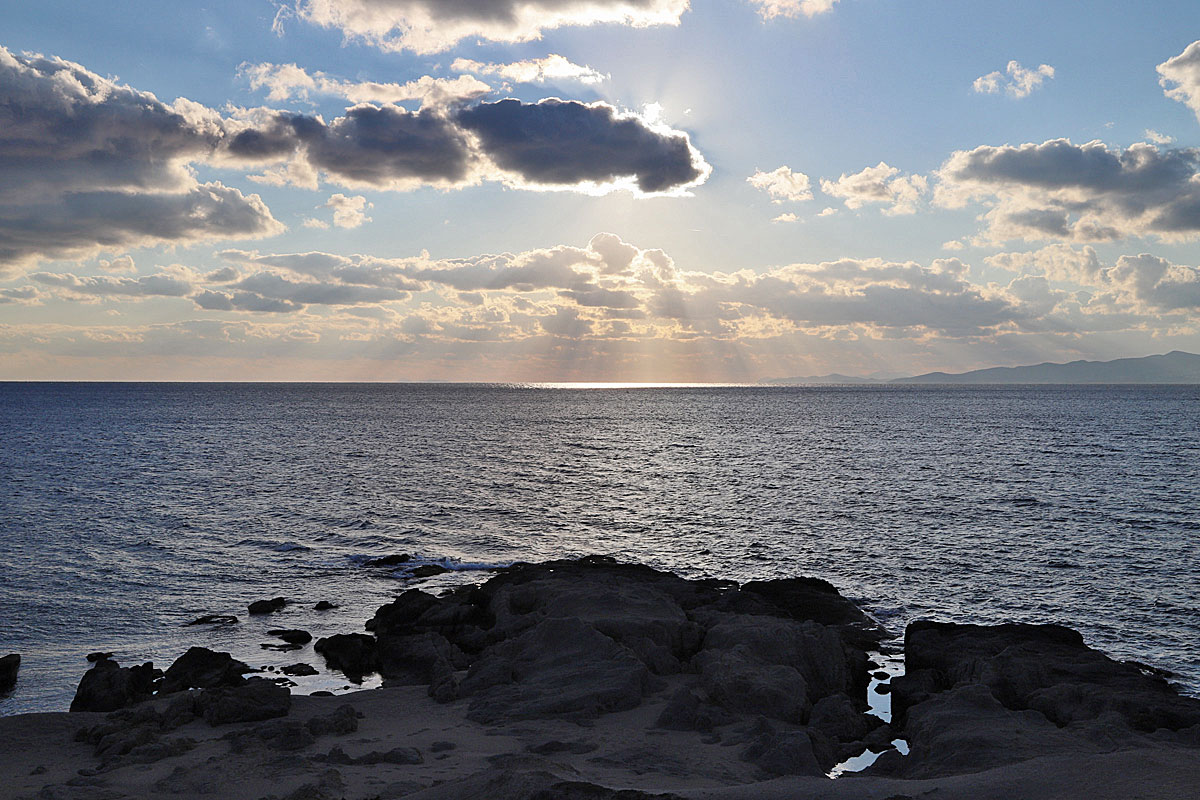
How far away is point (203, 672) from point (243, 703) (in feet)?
14.9

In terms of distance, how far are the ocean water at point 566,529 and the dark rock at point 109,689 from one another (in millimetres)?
1840

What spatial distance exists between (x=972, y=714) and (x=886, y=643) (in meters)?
9.89

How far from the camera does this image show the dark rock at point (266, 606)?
1255 inches

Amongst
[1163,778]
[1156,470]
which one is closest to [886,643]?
[1163,778]

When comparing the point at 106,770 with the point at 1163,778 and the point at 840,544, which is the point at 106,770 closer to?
the point at 1163,778

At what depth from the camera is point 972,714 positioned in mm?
18078

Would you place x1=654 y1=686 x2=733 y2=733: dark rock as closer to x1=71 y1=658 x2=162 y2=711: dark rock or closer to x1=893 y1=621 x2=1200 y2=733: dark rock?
x1=893 y1=621 x2=1200 y2=733: dark rock

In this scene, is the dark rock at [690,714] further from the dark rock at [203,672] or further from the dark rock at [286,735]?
the dark rock at [203,672]

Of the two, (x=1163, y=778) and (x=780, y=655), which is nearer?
(x=1163, y=778)

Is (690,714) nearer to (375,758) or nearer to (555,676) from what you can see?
(555,676)

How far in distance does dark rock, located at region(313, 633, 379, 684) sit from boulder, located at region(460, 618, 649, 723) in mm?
4759

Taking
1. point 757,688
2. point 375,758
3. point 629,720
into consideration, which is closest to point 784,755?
point 757,688

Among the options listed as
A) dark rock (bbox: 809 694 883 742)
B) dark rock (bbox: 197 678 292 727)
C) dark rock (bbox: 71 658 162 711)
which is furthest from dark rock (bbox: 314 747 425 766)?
dark rock (bbox: 809 694 883 742)

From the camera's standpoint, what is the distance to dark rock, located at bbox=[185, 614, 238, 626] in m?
30.4
